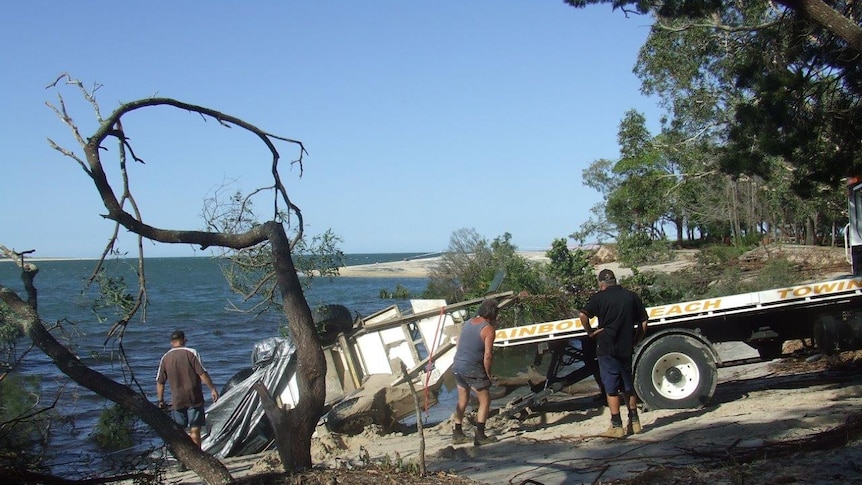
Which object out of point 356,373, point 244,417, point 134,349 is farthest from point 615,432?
point 134,349

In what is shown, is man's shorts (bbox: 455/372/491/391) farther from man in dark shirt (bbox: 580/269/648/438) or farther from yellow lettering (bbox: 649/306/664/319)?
yellow lettering (bbox: 649/306/664/319)

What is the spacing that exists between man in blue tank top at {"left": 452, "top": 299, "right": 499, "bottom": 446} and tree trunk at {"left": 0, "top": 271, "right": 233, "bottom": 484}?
13.6 ft

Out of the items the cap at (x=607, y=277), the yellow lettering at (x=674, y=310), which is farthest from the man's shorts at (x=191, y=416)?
the yellow lettering at (x=674, y=310)

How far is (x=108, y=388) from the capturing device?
17.8ft

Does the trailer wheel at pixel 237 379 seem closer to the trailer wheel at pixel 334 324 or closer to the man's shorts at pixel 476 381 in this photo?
the trailer wheel at pixel 334 324

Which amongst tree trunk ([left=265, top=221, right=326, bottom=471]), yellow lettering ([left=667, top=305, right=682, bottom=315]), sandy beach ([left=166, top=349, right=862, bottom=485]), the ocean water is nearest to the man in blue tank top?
sandy beach ([left=166, top=349, right=862, bottom=485])

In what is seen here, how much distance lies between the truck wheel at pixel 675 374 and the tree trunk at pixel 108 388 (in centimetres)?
558

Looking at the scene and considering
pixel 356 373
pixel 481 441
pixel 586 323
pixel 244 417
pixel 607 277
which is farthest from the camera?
pixel 356 373

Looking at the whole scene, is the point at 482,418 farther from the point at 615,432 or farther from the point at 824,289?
the point at 824,289

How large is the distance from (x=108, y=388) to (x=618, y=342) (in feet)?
17.3

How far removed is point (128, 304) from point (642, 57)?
24.2 metres

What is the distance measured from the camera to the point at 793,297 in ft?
30.4

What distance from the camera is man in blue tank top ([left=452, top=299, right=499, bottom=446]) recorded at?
30.0 ft

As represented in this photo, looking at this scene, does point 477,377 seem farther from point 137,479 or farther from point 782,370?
point 782,370
